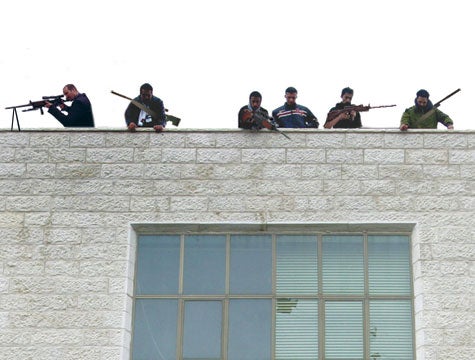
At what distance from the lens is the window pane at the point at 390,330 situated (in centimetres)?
1421

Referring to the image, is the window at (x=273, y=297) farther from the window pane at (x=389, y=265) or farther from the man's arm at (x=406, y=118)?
the man's arm at (x=406, y=118)

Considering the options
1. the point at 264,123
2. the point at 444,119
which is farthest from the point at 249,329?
the point at 444,119

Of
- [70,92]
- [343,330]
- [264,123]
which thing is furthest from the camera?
[70,92]

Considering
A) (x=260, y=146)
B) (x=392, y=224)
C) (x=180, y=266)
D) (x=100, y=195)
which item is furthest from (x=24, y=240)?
(x=392, y=224)

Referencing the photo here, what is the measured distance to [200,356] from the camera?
1420cm

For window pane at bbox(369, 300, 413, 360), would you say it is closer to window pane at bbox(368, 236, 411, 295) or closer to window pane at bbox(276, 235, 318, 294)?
window pane at bbox(368, 236, 411, 295)

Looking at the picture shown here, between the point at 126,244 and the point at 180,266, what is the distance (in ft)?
2.82

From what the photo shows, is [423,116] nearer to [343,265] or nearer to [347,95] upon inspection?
[347,95]

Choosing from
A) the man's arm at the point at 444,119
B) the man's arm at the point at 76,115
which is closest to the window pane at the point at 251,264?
the man's arm at the point at 76,115

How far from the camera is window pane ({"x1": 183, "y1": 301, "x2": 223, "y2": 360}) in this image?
46.7ft

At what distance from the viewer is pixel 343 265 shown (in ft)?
48.3

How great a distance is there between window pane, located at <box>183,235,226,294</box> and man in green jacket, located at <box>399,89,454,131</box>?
11.4ft

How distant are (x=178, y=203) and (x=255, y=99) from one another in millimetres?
2070

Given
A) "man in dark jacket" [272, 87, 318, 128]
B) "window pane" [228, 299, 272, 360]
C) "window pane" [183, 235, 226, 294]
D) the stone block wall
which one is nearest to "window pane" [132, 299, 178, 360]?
the stone block wall
